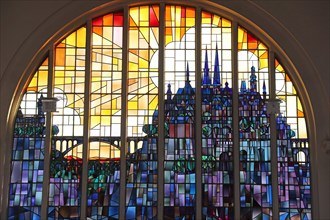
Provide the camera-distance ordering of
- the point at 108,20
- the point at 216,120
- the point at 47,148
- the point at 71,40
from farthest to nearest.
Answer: the point at 108,20
the point at 71,40
the point at 216,120
the point at 47,148

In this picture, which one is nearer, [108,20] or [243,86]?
[243,86]

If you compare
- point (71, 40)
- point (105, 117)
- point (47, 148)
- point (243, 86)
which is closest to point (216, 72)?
point (243, 86)

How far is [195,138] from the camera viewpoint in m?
15.3

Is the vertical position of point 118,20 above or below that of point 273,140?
above

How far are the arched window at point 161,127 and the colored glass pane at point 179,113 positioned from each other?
2 cm

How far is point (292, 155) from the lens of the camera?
15250 mm

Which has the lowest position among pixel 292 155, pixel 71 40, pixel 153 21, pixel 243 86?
pixel 292 155

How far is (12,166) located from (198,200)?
3567 millimetres

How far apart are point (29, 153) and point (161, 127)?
8.38ft

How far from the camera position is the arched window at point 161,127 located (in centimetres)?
1505

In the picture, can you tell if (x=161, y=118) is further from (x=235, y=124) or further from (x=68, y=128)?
(x=68, y=128)

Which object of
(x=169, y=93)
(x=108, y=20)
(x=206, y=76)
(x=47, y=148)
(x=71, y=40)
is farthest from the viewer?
(x=108, y=20)

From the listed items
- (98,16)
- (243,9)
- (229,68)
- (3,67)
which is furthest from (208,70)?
(3,67)

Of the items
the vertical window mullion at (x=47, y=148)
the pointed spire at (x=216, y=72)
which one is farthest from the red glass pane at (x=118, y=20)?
the pointed spire at (x=216, y=72)
